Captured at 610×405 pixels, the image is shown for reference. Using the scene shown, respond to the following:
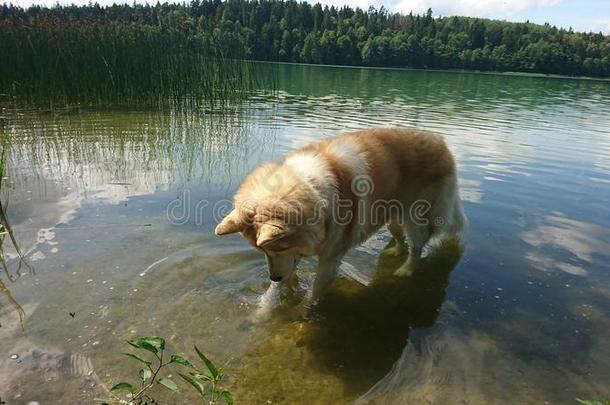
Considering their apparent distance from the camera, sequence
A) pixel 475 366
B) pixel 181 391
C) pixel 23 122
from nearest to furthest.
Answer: pixel 181 391 < pixel 475 366 < pixel 23 122

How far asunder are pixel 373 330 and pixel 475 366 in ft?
3.00

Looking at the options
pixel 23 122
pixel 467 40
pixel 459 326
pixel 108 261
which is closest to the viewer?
pixel 459 326

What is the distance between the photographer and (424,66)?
3932 inches

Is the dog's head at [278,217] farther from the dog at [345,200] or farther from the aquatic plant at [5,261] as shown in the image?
the aquatic plant at [5,261]

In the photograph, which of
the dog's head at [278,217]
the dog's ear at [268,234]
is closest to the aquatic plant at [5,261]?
the dog's head at [278,217]

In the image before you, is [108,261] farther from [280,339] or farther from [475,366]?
[475,366]

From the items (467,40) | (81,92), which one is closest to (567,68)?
(467,40)

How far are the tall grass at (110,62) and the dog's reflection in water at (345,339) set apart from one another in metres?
10.6

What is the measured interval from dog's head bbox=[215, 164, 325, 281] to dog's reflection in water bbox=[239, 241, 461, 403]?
655 millimetres

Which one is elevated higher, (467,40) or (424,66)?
(467,40)

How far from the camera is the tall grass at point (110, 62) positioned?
11156 millimetres

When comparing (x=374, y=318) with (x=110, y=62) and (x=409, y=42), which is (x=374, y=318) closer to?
(x=110, y=62)

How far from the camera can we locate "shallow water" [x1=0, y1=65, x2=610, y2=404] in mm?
3195

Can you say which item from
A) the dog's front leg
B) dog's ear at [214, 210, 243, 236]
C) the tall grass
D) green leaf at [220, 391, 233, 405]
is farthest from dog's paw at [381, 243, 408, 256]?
the tall grass
